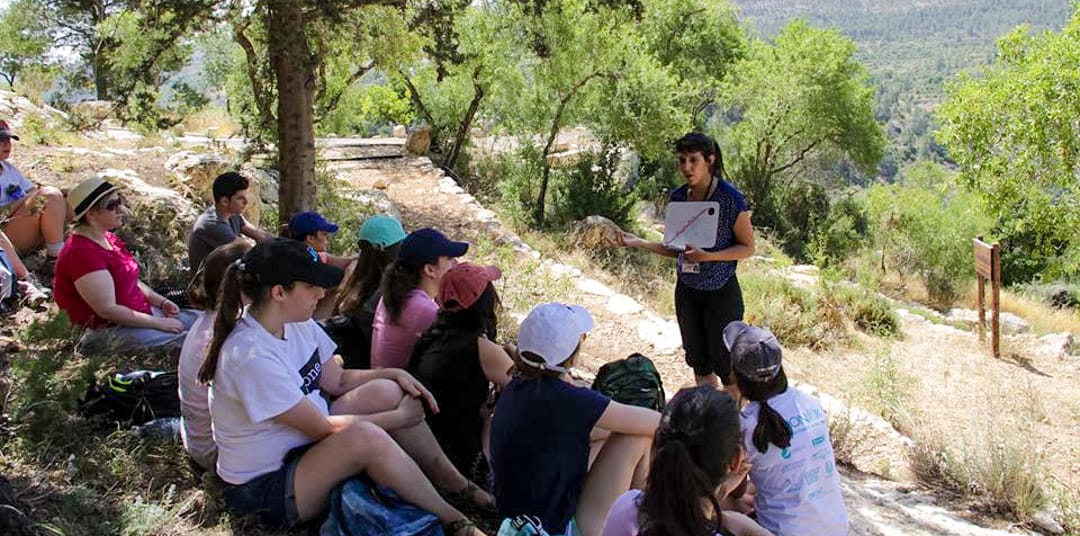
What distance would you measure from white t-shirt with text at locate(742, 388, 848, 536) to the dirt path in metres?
1.28

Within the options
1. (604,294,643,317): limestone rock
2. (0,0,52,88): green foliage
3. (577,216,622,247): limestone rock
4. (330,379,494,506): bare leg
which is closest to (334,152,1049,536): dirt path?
(604,294,643,317): limestone rock

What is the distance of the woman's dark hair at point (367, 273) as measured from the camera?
13.5 feet

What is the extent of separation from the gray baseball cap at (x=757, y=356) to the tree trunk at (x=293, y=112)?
3.89 m

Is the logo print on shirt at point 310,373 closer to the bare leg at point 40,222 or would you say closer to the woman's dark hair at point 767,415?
the woman's dark hair at point 767,415

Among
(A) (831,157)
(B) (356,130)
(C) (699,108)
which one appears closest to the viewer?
(B) (356,130)

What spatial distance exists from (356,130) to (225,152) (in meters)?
13.2

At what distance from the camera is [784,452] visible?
2.66 metres

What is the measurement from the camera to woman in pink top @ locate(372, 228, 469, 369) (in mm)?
3574

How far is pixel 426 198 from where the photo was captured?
40.5 ft

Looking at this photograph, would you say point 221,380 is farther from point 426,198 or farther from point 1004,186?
point 1004,186

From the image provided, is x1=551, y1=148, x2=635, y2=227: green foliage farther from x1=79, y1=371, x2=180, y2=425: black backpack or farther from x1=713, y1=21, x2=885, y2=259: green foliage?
x1=713, y1=21, x2=885, y2=259: green foliage

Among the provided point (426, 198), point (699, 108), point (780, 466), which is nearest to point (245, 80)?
point (426, 198)

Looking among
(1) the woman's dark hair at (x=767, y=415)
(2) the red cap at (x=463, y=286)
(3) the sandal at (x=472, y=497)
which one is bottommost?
(3) the sandal at (x=472, y=497)

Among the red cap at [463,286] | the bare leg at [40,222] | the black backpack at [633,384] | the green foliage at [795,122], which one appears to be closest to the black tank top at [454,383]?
the red cap at [463,286]
